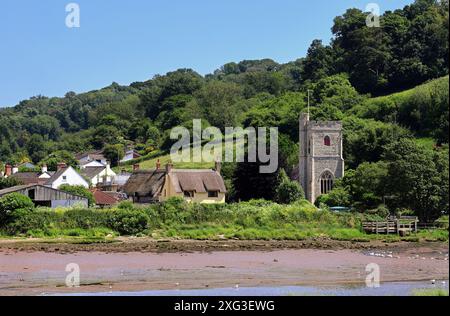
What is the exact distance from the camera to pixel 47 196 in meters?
60.2

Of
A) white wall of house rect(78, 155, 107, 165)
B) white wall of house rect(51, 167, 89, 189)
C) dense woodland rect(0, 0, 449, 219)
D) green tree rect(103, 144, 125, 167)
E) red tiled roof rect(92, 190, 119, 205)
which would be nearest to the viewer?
dense woodland rect(0, 0, 449, 219)

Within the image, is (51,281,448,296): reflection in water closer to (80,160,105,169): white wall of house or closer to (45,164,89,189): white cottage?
(45,164,89,189): white cottage

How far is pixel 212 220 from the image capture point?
54.5 meters

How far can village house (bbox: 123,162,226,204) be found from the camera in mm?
66688

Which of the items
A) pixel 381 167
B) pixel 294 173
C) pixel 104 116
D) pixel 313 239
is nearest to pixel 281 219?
pixel 313 239

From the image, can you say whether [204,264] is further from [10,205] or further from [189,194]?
[189,194]

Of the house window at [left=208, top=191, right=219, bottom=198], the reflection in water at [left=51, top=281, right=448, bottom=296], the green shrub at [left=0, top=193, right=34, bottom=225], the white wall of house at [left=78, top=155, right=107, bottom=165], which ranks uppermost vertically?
the white wall of house at [left=78, top=155, right=107, bottom=165]

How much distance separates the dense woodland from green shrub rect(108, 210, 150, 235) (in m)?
16.7

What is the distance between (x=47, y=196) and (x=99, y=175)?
125ft

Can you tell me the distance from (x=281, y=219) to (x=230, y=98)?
267 feet

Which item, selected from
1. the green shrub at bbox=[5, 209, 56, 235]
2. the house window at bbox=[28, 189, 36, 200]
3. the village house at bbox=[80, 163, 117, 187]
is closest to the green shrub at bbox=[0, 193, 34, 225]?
the green shrub at bbox=[5, 209, 56, 235]

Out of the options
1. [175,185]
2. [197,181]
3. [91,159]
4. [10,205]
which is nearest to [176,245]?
[10,205]

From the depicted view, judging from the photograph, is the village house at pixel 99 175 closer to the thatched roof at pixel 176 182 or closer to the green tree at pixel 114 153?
the green tree at pixel 114 153
